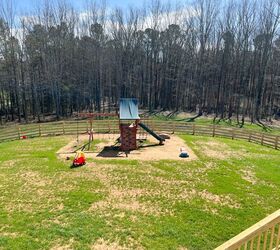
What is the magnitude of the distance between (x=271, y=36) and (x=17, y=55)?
1232 inches

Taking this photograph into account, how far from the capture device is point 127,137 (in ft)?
50.9

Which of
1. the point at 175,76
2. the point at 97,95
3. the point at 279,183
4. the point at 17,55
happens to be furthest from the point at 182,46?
the point at 279,183

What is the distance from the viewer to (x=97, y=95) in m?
33.7

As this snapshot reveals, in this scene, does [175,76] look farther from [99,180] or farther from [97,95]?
[99,180]

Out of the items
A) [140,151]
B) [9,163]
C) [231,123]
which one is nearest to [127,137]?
[140,151]

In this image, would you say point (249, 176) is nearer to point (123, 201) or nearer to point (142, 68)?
point (123, 201)

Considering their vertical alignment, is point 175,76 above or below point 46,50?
below

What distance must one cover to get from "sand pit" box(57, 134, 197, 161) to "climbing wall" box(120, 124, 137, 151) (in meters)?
0.47

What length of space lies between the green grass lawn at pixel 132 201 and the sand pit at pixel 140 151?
2.68ft

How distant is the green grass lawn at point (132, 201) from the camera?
6762mm

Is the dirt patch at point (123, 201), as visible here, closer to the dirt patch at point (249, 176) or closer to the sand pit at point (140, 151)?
the sand pit at point (140, 151)

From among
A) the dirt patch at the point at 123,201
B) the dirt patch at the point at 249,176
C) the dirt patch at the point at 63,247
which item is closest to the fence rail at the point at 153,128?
the dirt patch at the point at 249,176

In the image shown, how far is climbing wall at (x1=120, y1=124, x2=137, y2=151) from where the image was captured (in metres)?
15.4

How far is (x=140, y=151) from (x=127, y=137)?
1213 mm
